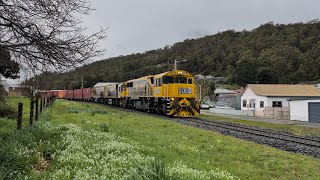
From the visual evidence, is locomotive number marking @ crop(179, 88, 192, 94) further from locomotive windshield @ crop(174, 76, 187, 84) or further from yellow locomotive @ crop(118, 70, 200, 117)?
locomotive windshield @ crop(174, 76, 187, 84)

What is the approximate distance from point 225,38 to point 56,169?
13387cm

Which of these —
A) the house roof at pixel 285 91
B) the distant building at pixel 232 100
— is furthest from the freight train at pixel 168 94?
the distant building at pixel 232 100

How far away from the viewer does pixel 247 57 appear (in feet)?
375

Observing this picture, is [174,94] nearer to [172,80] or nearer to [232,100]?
[172,80]

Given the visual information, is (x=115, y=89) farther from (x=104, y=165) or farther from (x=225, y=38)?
(x=225, y=38)

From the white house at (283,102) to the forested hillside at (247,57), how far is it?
3550 centimetres

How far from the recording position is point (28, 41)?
374 inches

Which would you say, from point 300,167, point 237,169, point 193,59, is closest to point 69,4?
point 237,169

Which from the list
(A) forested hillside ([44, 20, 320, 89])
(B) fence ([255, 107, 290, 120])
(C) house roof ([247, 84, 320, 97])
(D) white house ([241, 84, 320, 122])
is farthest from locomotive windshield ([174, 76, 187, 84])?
(A) forested hillside ([44, 20, 320, 89])

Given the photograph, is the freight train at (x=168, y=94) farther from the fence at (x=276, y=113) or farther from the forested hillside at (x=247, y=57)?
the forested hillside at (x=247, y=57)

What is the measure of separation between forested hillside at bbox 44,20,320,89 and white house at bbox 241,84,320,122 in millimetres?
35503

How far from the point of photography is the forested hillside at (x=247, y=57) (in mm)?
100250

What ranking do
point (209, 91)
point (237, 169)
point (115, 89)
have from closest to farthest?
point (237, 169) → point (115, 89) → point (209, 91)

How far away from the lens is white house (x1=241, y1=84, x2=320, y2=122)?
41.2m
